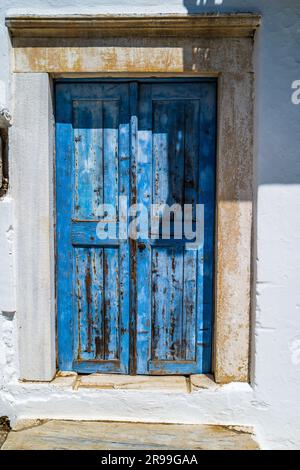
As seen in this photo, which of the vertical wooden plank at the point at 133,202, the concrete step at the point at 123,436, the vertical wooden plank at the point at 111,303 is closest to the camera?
the concrete step at the point at 123,436

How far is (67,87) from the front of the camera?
285cm

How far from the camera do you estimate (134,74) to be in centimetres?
276

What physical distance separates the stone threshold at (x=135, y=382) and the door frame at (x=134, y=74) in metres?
0.10

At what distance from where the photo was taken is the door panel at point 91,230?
2855mm

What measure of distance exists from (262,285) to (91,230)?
1180mm

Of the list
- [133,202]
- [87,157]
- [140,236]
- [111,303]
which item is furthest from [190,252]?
[87,157]

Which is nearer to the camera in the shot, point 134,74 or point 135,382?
point 134,74

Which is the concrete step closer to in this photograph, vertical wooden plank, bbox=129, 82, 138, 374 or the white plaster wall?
the white plaster wall

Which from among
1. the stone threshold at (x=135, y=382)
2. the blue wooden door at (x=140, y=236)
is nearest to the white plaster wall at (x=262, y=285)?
the stone threshold at (x=135, y=382)

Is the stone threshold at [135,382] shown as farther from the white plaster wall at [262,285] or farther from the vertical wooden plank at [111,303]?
the vertical wooden plank at [111,303]

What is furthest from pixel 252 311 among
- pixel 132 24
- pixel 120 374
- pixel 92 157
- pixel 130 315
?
pixel 132 24

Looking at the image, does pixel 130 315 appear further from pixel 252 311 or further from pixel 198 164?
pixel 198 164

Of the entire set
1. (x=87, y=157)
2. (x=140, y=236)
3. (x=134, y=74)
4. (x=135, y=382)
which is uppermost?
(x=134, y=74)

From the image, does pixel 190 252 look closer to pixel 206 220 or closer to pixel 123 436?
pixel 206 220
